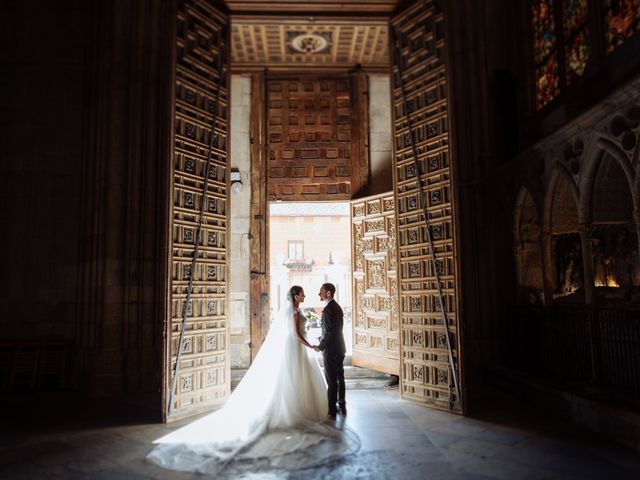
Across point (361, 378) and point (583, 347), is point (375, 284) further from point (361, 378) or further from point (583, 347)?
point (583, 347)

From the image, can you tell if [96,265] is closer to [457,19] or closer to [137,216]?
[137,216]

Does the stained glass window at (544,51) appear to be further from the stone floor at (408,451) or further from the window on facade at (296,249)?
the window on facade at (296,249)

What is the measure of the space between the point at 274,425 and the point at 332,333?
1280 mm

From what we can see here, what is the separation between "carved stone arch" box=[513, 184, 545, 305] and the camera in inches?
283

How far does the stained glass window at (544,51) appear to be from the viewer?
755 centimetres

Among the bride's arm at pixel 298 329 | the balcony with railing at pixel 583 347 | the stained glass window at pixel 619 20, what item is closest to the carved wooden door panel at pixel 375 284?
the balcony with railing at pixel 583 347

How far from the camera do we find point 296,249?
81.4 feet

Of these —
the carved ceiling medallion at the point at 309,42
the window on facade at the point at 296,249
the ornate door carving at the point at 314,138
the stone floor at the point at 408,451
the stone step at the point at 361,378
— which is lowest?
the stone step at the point at 361,378

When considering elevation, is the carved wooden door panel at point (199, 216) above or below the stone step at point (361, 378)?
above

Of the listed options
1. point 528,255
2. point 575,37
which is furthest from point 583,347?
point 575,37

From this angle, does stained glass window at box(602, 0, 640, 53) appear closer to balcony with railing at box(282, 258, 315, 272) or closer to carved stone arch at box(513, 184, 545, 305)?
carved stone arch at box(513, 184, 545, 305)

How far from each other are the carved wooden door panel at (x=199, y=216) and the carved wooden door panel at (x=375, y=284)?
11.5 feet

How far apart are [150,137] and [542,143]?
18.7 ft

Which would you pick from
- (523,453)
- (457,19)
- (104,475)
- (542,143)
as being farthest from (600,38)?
(104,475)
